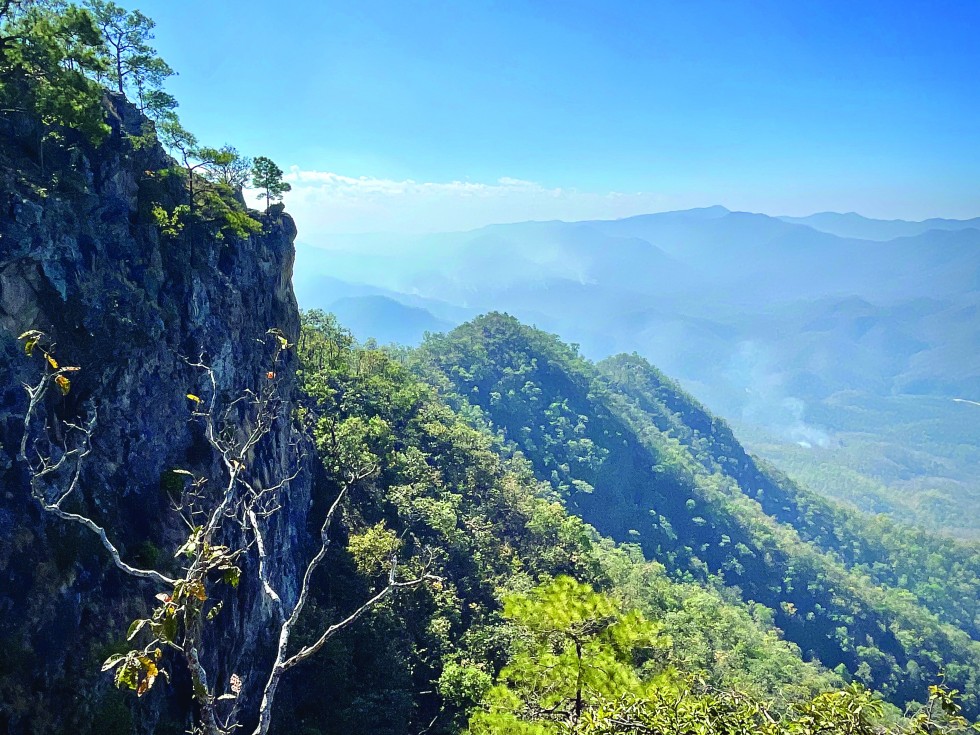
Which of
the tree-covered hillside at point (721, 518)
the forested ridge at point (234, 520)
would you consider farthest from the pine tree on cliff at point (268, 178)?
the tree-covered hillside at point (721, 518)

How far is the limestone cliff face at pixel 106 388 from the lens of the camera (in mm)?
11672

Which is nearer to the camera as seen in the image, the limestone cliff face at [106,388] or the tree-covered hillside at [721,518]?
the limestone cliff face at [106,388]

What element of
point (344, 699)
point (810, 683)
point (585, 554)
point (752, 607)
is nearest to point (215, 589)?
point (344, 699)

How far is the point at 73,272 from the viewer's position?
15.2 meters

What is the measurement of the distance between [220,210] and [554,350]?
95787mm

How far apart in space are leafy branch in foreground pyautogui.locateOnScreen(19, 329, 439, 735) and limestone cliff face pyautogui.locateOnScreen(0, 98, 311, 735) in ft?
1.79

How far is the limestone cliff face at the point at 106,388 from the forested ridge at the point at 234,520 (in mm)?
70

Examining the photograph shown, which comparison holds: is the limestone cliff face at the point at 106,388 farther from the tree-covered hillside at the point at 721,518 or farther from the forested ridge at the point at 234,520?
the tree-covered hillside at the point at 721,518

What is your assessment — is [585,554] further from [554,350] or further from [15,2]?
[554,350]

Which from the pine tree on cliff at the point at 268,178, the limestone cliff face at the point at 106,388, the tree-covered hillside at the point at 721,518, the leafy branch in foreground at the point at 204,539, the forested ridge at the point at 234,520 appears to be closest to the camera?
the leafy branch in foreground at the point at 204,539

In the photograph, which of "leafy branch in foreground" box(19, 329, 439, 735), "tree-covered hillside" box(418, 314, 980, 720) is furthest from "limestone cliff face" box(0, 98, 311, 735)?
"tree-covered hillside" box(418, 314, 980, 720)

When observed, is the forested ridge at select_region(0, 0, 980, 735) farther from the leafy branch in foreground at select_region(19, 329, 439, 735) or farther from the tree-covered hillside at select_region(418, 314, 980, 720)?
the tree-covered hillside at select_region(418, 314, 980, 720)

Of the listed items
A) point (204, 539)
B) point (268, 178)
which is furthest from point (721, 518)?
point (204, 539)

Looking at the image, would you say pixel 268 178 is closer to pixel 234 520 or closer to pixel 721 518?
pixel 234 520
